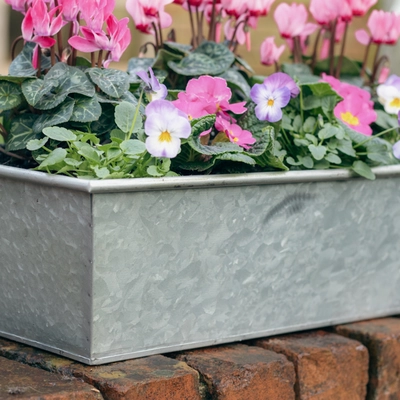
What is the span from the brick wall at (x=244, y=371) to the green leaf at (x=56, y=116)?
0.36 meters

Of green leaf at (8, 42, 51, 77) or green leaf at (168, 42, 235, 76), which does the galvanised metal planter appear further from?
green leaf at (168, 42, 235, 76)

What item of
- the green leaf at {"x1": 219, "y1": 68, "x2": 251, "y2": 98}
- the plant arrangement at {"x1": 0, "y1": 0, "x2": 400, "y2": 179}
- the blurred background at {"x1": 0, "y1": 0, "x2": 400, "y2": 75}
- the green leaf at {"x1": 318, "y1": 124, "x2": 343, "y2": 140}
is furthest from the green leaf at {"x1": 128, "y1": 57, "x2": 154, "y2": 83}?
the blurred background at {"x1": 0, "y1": 0, "x2": 400, "y2": 75}

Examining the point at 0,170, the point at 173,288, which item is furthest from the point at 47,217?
the point at 173,288

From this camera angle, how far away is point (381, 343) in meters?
1.31

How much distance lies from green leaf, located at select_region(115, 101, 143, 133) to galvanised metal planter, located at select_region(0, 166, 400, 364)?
0.13 meters

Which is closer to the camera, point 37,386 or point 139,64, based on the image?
point 37,386

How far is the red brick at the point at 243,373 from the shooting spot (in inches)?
43.4

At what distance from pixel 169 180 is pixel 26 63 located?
405 millimetres

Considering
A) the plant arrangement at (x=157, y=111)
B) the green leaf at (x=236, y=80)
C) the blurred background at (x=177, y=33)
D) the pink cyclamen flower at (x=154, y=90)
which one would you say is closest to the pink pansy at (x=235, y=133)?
the plant arrangement at (x=157, y=111)

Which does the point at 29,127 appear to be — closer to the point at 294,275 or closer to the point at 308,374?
the point at 294,275

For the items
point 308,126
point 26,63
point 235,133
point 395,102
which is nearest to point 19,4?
point 26,63

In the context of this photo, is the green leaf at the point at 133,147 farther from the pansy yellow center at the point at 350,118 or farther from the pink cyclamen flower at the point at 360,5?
the pink cyclamen flower at the point at 360,5

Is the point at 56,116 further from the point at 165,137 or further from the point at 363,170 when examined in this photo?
the point at 363,170

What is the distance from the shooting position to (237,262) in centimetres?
119
